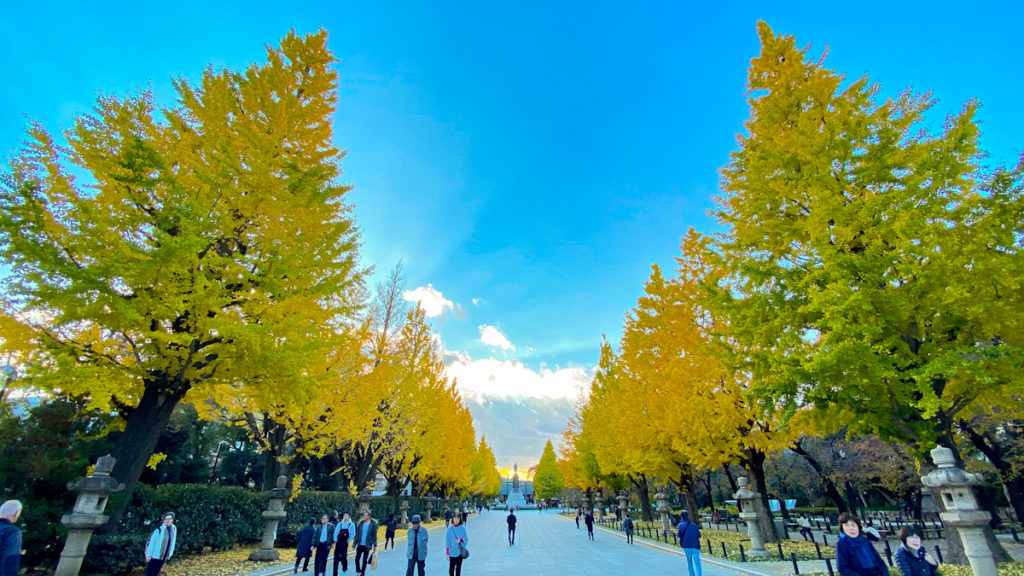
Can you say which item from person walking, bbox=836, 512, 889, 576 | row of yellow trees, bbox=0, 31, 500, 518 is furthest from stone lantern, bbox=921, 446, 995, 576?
row of yellow trees, bbox=0, 31, 500, 518

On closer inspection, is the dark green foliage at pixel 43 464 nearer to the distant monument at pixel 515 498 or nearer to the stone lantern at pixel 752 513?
the stone lantern at pixel 752 513

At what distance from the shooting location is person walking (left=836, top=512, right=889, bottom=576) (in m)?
4.84

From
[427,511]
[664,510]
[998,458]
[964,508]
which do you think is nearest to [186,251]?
[964,508]

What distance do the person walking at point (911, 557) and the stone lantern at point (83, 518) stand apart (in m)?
13.0

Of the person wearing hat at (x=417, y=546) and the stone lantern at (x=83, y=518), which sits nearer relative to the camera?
the stone lantern at (x=83, y=518)

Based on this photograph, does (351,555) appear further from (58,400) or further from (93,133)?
Answer: (93,133)

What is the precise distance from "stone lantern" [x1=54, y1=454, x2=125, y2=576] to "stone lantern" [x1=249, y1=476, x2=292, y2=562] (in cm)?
530

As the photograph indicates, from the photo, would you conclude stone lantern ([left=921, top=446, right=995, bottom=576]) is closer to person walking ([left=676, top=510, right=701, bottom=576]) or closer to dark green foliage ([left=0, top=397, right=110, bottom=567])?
person walking ([left=676, top=510, right=701, bottom=576])

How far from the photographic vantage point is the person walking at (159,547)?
25.0 feet

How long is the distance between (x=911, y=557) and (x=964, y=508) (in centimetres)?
347

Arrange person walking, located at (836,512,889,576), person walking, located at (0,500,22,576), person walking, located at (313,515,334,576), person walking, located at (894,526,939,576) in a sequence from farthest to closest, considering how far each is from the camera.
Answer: person walking, located at (313,515,334,576) → person walking, located at (894,526,939,576) → person walking, located at (836,512,889,576) → person walking, located at (0,500,22,576)

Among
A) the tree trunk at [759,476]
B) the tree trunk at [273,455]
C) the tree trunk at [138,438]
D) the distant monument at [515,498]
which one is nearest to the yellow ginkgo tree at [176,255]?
the tree trunk at [138,438]

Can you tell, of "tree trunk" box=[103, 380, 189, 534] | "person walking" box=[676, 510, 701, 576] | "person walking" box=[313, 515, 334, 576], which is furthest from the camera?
"person walking" box=[313, 515, 334, 576]

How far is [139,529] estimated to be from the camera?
10258 mm
